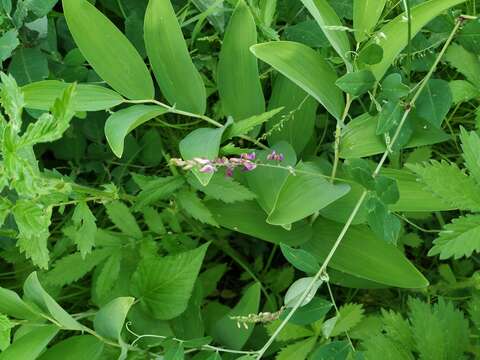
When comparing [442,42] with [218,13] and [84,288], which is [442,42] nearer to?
[218,13]

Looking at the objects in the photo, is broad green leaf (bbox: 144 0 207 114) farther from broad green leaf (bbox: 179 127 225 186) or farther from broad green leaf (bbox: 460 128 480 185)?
broad green leaf (bbox: 460 128 480 185)

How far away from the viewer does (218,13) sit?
1.08 m

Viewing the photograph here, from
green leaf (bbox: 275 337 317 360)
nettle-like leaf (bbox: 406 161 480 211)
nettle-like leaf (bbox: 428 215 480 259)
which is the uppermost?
nettle-like leaf (bbox: 406 161 480 211)

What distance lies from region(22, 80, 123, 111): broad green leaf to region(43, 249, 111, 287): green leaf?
28 cm

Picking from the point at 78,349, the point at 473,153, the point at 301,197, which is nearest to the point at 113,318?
the point at 78,349

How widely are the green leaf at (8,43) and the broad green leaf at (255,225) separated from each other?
0.42m

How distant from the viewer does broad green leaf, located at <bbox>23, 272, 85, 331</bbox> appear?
0.86 m

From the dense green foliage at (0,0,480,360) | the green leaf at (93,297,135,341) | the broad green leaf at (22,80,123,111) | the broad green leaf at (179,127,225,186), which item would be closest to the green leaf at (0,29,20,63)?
the dense green foliage at (0,0,480,360)

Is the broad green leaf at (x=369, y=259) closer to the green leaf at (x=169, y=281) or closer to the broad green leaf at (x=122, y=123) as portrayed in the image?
the green leaf at (x=169, y=281)

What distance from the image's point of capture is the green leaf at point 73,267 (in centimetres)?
108

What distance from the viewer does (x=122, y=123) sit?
2.84 feet

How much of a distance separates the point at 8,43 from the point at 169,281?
465 millimetres

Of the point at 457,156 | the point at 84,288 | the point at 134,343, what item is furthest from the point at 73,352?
the point at 457,156

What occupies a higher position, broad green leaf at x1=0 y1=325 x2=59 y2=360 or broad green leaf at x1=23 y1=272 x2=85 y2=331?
broad green leaf at x1=23 y1=272 x2=85 y2=331
